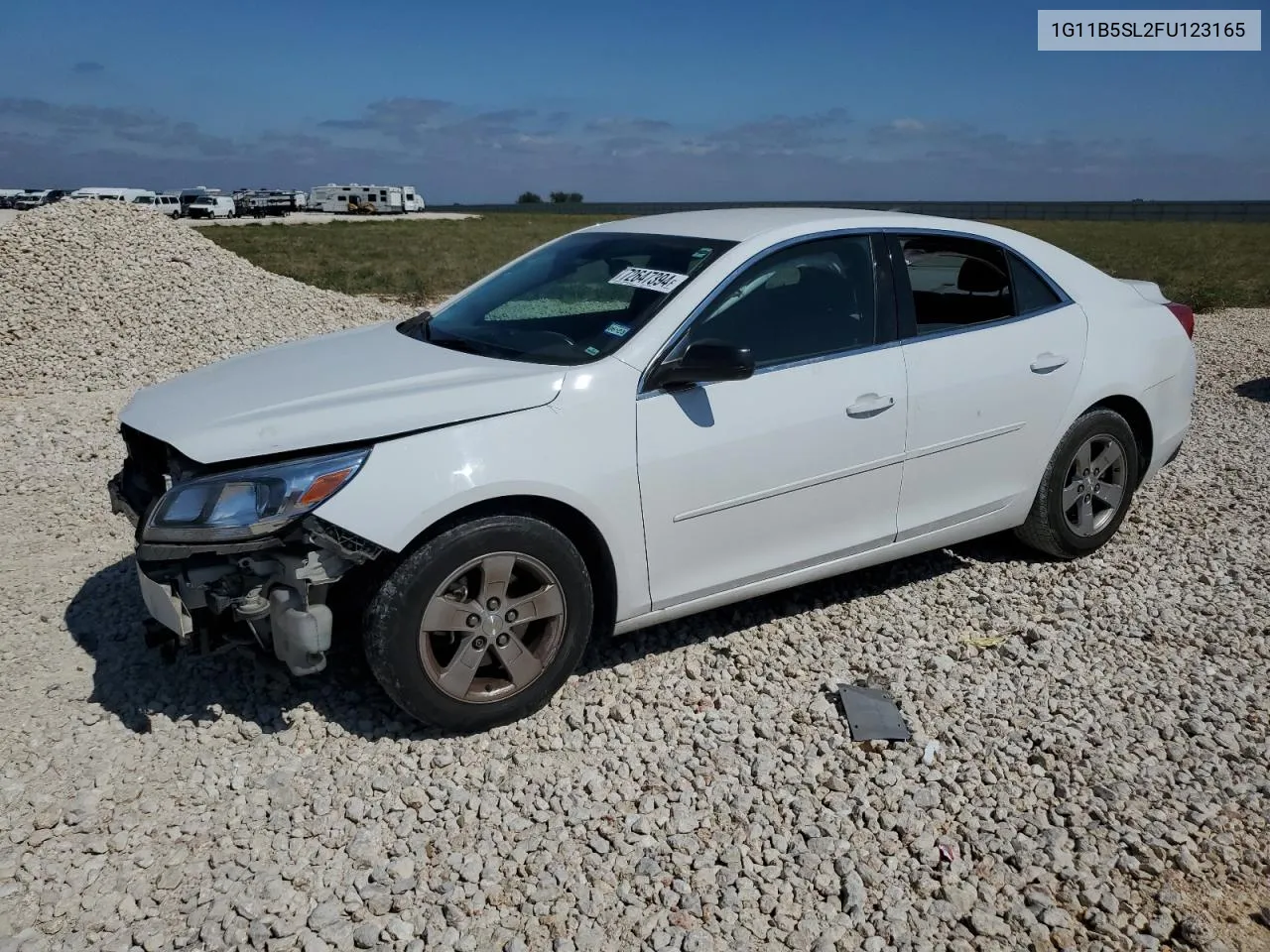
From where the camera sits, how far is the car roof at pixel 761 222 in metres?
4.35

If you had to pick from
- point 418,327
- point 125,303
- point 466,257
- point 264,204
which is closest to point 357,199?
point 264,204

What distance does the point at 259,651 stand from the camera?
3.65 m

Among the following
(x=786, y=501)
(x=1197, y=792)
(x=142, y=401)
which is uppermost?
(x=142, y=401)

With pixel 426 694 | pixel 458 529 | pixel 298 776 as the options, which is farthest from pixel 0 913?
pixel 458 529

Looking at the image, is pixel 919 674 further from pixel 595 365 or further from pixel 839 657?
pixel 595 365

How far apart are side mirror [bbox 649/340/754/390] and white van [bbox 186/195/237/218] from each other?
214 feet

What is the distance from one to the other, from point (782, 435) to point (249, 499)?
1.91 m

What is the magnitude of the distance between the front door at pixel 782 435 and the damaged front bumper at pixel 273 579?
1.09 metres

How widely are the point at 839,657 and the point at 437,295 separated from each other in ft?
49.1

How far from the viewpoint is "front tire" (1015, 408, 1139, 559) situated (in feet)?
16.4

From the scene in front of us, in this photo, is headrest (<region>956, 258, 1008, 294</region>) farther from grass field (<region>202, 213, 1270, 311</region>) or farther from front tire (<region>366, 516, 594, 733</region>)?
grass field (<region>202, 213, 1270, 311</region>)

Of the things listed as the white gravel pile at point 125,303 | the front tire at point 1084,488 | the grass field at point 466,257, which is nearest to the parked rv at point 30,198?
the grass field at point 466,257

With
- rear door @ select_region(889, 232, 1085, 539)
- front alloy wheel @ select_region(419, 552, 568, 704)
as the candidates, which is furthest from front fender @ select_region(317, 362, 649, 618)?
rear door @ select_region(889, 232, 1085, 539)

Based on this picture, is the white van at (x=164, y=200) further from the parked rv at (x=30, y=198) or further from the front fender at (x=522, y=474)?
the front fender at (x=522, y=474)
